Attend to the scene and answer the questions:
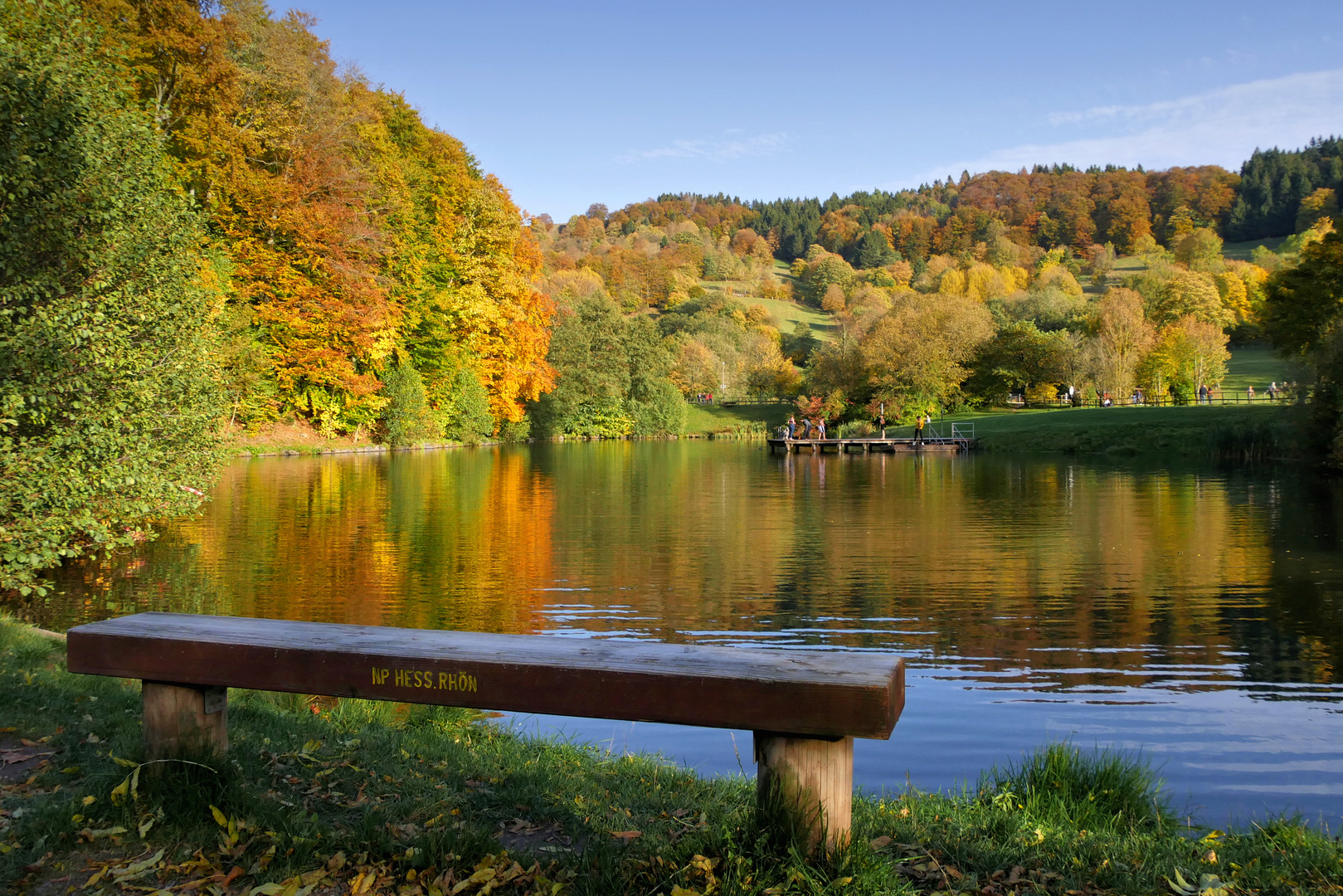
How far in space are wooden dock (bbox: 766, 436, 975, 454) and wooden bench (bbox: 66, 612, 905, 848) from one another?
4125cm

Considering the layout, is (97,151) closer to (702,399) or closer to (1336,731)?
(1336,731)

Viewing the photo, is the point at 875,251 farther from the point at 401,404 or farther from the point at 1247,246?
the point at 401,404

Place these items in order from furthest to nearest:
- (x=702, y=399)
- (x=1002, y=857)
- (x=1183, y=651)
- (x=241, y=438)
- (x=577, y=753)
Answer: (x=702, y=399)
(x=241, y=438)
(x=1183, y=651)
(x=577, y=753)
(x=1002, y=857)

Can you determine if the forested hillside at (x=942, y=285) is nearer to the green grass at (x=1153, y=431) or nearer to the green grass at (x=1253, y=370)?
the green grass at (x=1253, y=370)

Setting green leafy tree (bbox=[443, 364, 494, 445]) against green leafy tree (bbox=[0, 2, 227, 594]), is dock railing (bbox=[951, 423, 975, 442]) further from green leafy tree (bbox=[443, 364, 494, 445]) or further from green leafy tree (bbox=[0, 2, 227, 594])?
green leafy tree (bbox=[0, 2, 227, 594])

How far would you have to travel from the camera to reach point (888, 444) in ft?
146

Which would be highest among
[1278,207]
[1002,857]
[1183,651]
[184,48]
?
[1278,207]

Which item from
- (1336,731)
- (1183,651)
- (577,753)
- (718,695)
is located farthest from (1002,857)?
(1183,651)

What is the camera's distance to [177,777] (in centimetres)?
354

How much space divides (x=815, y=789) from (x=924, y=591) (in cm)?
890

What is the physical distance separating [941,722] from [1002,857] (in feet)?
11.2

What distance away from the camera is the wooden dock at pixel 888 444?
44.0 m

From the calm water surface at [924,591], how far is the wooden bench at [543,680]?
2646 millimetres

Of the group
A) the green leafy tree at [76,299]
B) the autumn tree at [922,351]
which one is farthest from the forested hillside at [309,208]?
the autumn tree at [922,351]
